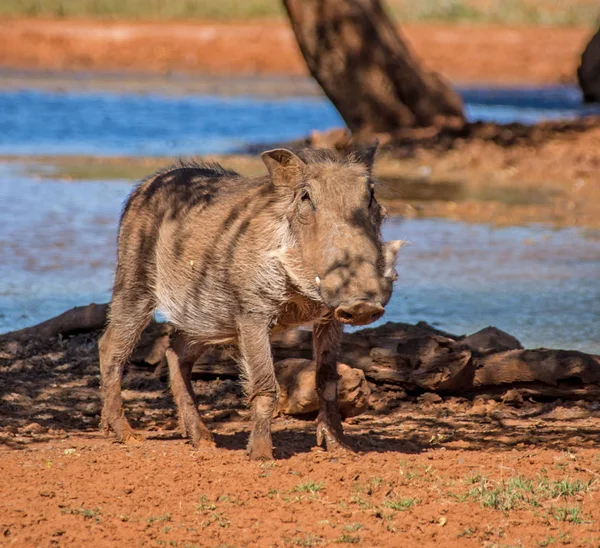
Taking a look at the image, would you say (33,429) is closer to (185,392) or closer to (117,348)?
(117,348)

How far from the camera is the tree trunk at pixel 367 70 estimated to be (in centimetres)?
1862

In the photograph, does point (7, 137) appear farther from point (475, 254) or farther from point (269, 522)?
point (269, 522)

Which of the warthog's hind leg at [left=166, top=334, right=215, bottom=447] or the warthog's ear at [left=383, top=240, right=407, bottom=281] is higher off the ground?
the warthog's ear at [left=383, top=240, right=407, bottom=281]

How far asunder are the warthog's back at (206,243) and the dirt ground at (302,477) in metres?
0.77

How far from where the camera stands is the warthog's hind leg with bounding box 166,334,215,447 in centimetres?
635

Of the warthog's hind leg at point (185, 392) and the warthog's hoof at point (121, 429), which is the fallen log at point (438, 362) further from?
Answer: the warthog's hoof at point (121, 429)

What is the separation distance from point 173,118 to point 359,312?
21.2m

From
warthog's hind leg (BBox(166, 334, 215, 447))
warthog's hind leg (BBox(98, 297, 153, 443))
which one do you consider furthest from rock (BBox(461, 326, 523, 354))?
warthog's hind leg (BBox(98, 297, 153, 443))

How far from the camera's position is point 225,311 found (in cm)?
597

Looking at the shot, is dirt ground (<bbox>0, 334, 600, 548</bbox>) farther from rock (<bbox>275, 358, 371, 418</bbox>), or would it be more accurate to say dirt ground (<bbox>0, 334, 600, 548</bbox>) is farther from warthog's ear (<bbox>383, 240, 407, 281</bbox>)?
warthog's ear (<bbox>383, 240, 407, 281</bbox>)

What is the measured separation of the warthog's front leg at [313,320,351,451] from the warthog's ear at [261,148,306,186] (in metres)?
0.80

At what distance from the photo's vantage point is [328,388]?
6.07m


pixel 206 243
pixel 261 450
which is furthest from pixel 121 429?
pixel 206 243

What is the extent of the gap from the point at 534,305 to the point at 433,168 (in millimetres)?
7834
